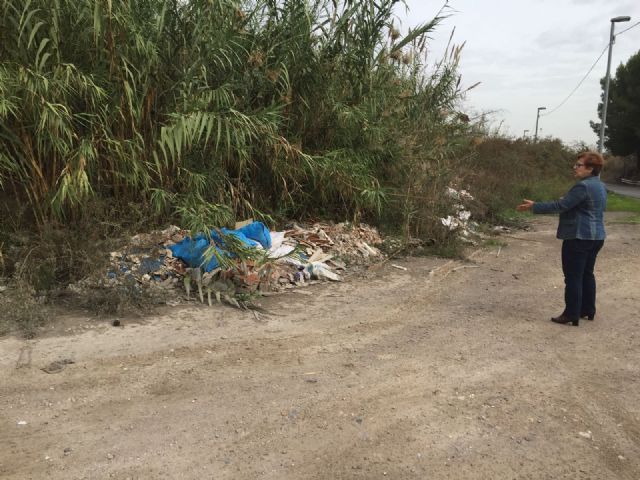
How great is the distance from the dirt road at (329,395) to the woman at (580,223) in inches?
13.6

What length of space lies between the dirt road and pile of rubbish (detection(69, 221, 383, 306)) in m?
0.36

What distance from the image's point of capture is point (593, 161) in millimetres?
4582

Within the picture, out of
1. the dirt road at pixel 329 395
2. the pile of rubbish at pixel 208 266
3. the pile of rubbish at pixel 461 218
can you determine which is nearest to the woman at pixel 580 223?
the dirt road at pixel 329 395

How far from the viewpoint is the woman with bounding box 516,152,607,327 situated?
15.0ft

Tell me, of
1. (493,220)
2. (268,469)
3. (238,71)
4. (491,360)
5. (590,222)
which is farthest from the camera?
(493,220)

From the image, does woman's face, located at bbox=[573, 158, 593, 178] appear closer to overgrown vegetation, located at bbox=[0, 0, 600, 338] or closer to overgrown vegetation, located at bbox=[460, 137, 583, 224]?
overgrown vegetation, located at bbox=[0, 0, 600, 338]

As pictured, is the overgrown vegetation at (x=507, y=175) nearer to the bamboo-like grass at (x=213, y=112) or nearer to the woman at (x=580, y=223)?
the bamboo-like grass at (x=213, y=112)

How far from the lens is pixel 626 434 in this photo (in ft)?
9.55

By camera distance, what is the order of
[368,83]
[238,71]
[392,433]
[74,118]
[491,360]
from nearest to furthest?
[392,433], [491,360], [74,118], [238,71], [368,83]

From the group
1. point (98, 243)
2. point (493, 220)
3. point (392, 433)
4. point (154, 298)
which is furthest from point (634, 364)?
point (493, 220)

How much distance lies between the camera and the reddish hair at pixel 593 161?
4570mm

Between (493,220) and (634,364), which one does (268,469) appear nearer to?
(634,364)

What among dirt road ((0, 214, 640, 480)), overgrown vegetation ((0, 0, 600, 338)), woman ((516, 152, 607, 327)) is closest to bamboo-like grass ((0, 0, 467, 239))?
overgrown vegetation ((0, 0, 600, 338))

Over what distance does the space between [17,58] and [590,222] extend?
17.0 ft
